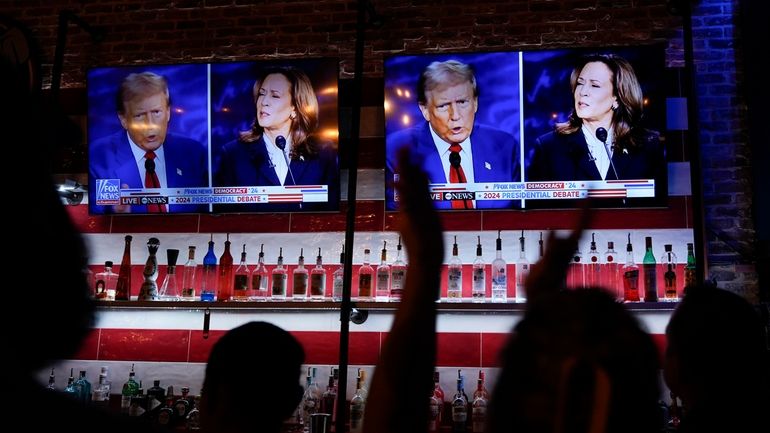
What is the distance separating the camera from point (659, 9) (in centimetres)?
430

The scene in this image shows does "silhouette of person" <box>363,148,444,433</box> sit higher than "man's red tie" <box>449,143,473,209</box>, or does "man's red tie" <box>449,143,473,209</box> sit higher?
"man's red tie" <box>449,143,473,209</box>

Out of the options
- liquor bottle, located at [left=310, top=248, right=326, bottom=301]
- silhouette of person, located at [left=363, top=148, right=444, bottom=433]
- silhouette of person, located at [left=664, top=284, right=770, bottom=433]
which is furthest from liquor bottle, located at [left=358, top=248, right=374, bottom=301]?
silhouette of person, located at [left=363, top=148, right=444, bottom=433]

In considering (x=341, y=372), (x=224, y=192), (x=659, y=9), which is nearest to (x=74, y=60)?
(x=224, y=192)

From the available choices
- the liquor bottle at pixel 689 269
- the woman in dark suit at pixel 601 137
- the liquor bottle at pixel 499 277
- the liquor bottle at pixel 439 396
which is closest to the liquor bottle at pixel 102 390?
the liquor bottle at pixel 439 396

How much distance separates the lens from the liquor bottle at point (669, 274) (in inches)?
152

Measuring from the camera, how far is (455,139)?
4027 mm

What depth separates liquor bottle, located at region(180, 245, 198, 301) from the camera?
435cm

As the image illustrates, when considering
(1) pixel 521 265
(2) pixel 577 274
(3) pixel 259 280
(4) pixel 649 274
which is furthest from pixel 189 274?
(4) pixel 649 274

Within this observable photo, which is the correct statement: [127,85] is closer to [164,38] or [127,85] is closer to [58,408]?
[164,38]

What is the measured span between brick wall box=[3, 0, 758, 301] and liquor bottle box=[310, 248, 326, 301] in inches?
47.8

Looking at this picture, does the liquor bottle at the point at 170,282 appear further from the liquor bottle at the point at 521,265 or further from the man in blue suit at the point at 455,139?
the liquor bottle at the point at 521,265

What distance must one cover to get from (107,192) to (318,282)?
1.39 m

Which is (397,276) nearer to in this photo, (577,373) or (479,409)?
(479,409)

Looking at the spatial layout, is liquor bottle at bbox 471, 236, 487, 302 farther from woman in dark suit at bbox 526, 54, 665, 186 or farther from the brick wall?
the brick wall
